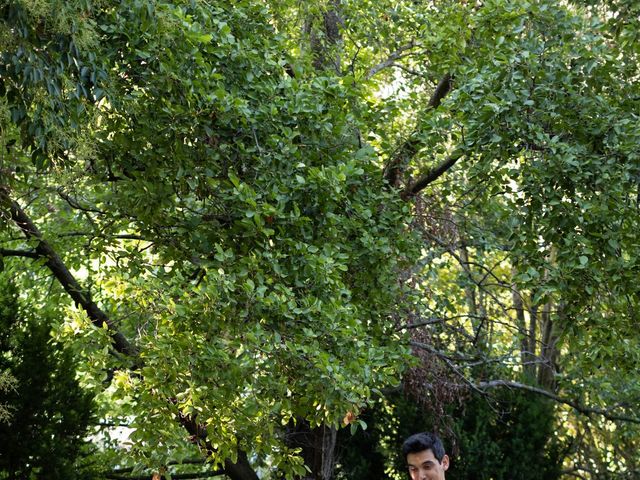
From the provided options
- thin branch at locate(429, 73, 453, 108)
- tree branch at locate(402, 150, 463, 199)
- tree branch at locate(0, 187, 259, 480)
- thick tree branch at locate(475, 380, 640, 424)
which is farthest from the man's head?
thick tree branch at locate(475, 380, 640, 424)

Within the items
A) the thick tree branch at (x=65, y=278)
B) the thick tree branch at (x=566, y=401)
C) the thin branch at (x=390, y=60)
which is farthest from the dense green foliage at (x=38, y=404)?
the thick tree branch at (x=566, y=401)

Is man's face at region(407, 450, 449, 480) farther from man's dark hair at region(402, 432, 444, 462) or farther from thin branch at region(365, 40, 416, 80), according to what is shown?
thin branch at region(365, 40, 416, 80)

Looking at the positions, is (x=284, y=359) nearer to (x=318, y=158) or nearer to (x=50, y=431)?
(x=318, y=158)

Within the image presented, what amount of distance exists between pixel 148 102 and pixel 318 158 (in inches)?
53.9

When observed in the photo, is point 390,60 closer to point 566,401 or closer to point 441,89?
point 441,89

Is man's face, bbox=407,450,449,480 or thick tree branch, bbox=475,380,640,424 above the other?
thick tree branch, bbox=475,380,640,424

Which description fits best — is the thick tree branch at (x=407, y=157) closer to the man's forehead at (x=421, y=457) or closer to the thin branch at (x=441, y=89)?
the thin branch at (x=441, y=89)

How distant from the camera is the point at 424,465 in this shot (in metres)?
5.22

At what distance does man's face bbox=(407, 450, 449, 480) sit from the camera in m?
5.21

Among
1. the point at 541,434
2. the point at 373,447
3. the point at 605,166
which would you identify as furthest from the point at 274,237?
the point at 541,434

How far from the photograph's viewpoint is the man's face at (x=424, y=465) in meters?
5.21

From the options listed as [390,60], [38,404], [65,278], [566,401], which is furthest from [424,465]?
[566,401]

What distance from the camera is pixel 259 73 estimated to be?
7223 millimetres

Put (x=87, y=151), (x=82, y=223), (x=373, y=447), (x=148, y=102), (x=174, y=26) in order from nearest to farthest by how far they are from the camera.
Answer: (x=87, y=151)
(x=174, y=26)
(x=148, y=102)
(x=82, y=223)
(x=373, y=447)
